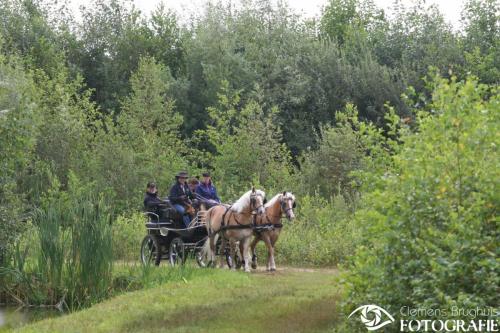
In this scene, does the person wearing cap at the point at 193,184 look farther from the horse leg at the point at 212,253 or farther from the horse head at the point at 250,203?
the horse head at the point at 250,203

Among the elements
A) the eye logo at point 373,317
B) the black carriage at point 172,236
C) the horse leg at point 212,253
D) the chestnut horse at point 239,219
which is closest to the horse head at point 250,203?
the chestnut horse at point 239,219

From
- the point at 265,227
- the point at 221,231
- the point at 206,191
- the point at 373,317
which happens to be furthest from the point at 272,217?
the point at 373,317

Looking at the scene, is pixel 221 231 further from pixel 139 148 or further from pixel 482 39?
pixel 482 39

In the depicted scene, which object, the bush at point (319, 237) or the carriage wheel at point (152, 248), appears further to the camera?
the bush at point (319, 237)

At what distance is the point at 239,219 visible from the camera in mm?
16906

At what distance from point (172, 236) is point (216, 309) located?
6481 millimetres

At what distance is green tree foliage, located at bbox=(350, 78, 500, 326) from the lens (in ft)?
24.7

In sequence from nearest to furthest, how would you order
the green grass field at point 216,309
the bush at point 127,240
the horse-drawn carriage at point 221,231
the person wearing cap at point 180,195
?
the green grass field at point 216,309, the horse-drawn carriage at point 221,231, the person wearing cap at point 180,195, the bush at point 127,240

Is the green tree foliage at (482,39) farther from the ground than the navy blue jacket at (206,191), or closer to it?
farther from the ground

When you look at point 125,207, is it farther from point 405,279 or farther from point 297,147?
point 405,279

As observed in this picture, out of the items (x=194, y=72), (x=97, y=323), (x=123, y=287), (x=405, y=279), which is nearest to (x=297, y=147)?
(x=194, y=72)

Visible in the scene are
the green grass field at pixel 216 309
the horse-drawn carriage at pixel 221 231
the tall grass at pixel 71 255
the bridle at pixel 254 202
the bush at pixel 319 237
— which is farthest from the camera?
the bush at pixel 319 237

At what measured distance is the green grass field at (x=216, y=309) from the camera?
10.7 meters

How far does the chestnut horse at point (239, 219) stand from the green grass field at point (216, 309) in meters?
2.08
